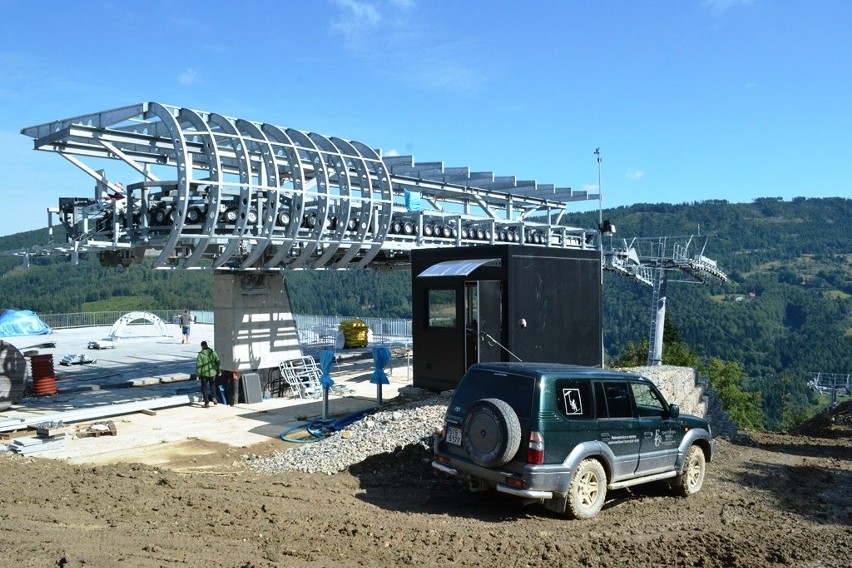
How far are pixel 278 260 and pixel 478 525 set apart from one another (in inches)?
444

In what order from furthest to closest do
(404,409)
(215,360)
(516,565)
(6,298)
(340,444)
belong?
(6,298) < (215,360) < (404,409) < (340,444) < (516,565)

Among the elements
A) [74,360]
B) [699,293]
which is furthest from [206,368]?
[699,293]

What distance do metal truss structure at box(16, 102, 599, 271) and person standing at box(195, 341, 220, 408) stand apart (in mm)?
2094

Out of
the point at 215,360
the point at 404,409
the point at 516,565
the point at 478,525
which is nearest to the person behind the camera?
the point at 516,565

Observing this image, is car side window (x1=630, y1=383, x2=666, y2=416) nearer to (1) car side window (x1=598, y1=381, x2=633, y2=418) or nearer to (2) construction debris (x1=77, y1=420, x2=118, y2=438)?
(1) car side window (x1=598, y1=381, x2=633, y2=418)

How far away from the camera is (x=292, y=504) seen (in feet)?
26.4

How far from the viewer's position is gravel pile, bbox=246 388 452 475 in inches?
424

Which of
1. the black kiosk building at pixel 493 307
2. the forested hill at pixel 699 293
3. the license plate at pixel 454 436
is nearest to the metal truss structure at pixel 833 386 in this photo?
the forested hill at pixel 699 293

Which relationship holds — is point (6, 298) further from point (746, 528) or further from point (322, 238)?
point (746, 528)

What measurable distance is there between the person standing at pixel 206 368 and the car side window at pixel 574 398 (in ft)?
36.2

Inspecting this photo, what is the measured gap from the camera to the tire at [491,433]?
7.87 metres

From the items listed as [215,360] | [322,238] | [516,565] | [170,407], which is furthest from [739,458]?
[170,407]

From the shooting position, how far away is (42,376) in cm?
1958

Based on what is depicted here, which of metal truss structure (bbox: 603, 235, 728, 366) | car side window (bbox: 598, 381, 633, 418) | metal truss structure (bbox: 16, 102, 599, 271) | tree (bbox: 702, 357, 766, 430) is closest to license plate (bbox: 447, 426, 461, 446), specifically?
car side window (bbox: 598, 381, 633, 418)
